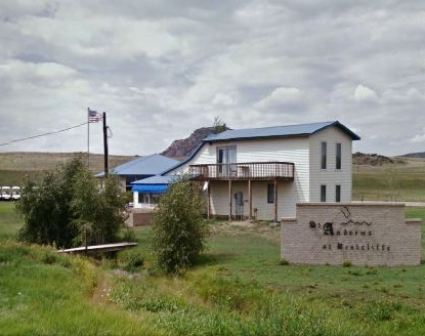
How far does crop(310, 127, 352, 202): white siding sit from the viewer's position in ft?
121

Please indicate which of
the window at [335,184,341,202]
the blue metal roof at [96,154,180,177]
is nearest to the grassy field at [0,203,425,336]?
the window at [335,184,341,202]

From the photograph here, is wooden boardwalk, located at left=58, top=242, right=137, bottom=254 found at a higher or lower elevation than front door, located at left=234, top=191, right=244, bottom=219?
lower

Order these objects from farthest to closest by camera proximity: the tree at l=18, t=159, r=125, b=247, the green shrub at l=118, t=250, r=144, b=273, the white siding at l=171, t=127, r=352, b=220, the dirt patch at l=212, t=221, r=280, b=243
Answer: the white siding at l=171, t=127, r=352, b=220 < the dirt patch at l=212, t=221, r=280, b=243 < the tree at l=18, t=159, r=125, b=247 < the green shrub at l=118, t=250, r=144, b=273

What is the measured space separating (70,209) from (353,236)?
14737 mm

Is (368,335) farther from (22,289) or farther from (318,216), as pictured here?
(318,216)

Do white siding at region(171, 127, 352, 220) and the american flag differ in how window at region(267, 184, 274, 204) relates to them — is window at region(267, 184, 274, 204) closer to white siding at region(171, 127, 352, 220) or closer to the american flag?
white siding at region(171, 127, 352, 220)

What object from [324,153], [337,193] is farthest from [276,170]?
[337,193]

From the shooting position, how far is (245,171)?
38.8 meters

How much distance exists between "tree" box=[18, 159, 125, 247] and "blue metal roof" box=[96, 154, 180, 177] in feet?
70.4

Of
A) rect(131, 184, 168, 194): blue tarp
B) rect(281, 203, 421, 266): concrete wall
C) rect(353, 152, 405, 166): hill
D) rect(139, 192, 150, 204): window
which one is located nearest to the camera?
rect(281, 203, 421, 266): concrete wall

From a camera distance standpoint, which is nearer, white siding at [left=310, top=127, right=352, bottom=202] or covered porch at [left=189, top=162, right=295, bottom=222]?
white siding at [left=310, top=127, right=352, bottom=202]

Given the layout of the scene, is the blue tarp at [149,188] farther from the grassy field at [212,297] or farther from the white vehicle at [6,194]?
the white vehicle at [6,194]

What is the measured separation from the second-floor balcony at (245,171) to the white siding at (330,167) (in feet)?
4.93

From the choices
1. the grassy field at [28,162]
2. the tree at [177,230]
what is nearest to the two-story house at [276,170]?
the tree at [177,230]
